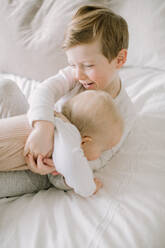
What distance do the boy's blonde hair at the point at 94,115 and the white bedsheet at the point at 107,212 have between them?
0.60 feet

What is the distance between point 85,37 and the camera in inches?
32.5

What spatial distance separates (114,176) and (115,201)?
0.11 meters

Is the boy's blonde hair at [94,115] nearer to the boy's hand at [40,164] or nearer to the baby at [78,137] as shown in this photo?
the baby at [78,137]

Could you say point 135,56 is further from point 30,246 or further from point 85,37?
point 30,246

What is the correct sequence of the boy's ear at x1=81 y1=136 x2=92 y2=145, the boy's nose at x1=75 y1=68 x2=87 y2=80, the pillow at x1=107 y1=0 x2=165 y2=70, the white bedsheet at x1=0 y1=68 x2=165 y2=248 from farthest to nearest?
1. the pillow at x1=107 y1=0 x2=165 y2=70
2. the boy's nose at x1=75 y1=68 x2=87 y2=80
3. the boy's ear at x1=81 y1=136 x2=92 y2=145
4. the white bedsheet at x1=0 y1=68 x2=165 y2=248

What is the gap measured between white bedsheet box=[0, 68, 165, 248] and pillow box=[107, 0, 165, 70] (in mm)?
524

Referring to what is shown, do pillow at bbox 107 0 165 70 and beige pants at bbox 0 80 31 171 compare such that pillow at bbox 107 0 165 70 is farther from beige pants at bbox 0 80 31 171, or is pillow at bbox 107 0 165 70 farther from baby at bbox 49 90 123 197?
beige pants at bbox 0 80 31 171

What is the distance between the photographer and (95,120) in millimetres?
726

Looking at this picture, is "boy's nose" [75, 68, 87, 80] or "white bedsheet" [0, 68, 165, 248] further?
"boy's nose" [75, 68, 87, 80]

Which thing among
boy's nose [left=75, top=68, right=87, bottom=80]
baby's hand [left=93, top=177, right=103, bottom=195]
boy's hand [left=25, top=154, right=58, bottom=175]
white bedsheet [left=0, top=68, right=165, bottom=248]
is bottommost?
white bedsheet [left=0, top=68, right=165, bottom=248]

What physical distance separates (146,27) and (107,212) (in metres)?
0.89

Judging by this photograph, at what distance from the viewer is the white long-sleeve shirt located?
77cm

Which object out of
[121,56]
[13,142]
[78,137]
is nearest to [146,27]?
[121,56]

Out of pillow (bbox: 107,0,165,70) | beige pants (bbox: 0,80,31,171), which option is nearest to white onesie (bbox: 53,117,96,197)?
beige pants (bbox: 0,80,31,171)
